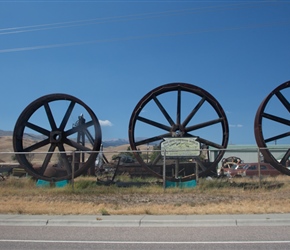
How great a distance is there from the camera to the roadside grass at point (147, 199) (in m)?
12.8

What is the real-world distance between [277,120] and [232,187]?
546 centimetres

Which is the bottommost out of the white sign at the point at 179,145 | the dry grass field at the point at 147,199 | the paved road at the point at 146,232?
the paved road at the point at 146,232

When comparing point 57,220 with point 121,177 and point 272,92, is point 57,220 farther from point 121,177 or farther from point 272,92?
point 272,92

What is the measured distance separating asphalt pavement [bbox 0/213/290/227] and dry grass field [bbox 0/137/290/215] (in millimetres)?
718

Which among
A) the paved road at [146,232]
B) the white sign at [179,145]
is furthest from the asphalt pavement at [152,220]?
the white sign at [179,145]

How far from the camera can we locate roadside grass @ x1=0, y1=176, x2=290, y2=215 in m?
12.8

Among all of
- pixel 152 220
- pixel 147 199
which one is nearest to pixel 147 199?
pixel 147 199

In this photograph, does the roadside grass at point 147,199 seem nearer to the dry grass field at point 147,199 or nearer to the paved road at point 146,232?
the dry grass field at point 147,199

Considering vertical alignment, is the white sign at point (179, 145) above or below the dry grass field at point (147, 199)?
above

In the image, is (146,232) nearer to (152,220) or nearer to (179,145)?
(152,220)

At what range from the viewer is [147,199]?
15523 mm

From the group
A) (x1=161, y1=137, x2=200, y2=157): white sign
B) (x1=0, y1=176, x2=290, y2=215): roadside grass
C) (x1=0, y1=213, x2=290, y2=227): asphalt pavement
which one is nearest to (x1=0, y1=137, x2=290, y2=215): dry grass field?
(x1=0, y1=176, x2=290, y2=215): roadside grass

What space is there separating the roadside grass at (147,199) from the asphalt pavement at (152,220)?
2.30 feet

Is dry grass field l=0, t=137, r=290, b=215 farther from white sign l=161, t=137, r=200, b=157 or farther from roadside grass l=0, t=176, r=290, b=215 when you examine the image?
white sign l=161, t=137, r=200, b=157
